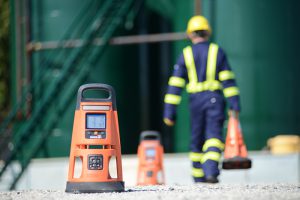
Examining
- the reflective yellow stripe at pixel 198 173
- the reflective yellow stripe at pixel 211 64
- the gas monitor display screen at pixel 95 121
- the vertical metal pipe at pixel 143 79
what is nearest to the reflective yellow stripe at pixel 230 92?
the reflective yellow stripe at pixel 211 64

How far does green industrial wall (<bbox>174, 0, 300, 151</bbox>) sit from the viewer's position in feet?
48.5

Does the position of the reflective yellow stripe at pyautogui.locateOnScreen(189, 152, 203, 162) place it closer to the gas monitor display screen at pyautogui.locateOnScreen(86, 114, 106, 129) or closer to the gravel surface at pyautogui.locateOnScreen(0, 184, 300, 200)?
the gravel surface at pyautogui.locateOnScreen(0, 184, 300, 200)

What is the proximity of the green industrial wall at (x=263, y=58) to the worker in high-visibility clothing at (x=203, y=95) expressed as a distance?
4672 millimetres

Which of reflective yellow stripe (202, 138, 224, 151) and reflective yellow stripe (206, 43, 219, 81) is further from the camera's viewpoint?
reflective yellow stripe (206, 43, 219, 81)

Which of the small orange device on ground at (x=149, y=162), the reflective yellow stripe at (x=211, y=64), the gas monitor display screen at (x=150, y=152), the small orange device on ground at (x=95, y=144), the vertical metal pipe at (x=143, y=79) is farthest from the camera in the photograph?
the vertical metal pipe at (x=143, y=79)

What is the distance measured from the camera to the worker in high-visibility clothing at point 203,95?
9.98 m

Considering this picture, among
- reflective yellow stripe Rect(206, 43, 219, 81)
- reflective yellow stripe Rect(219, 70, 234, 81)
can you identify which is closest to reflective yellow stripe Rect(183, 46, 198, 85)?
reflective yellow stripe Rect(206, 43, 219, 81)

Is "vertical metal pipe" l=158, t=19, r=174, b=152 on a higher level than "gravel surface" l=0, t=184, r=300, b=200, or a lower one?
higher

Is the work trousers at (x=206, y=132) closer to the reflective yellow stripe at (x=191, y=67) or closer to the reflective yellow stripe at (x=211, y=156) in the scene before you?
the reflective yellow stripe at (x=211, y=156)

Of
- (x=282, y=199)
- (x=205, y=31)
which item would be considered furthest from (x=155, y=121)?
(x=282, y=199)

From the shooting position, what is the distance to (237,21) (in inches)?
586

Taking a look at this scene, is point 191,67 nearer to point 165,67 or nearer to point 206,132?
A: point 206,132

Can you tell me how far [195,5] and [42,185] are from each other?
404 centimetres

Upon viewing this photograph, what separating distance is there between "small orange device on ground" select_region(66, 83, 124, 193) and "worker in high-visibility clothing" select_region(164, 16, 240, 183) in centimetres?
182
